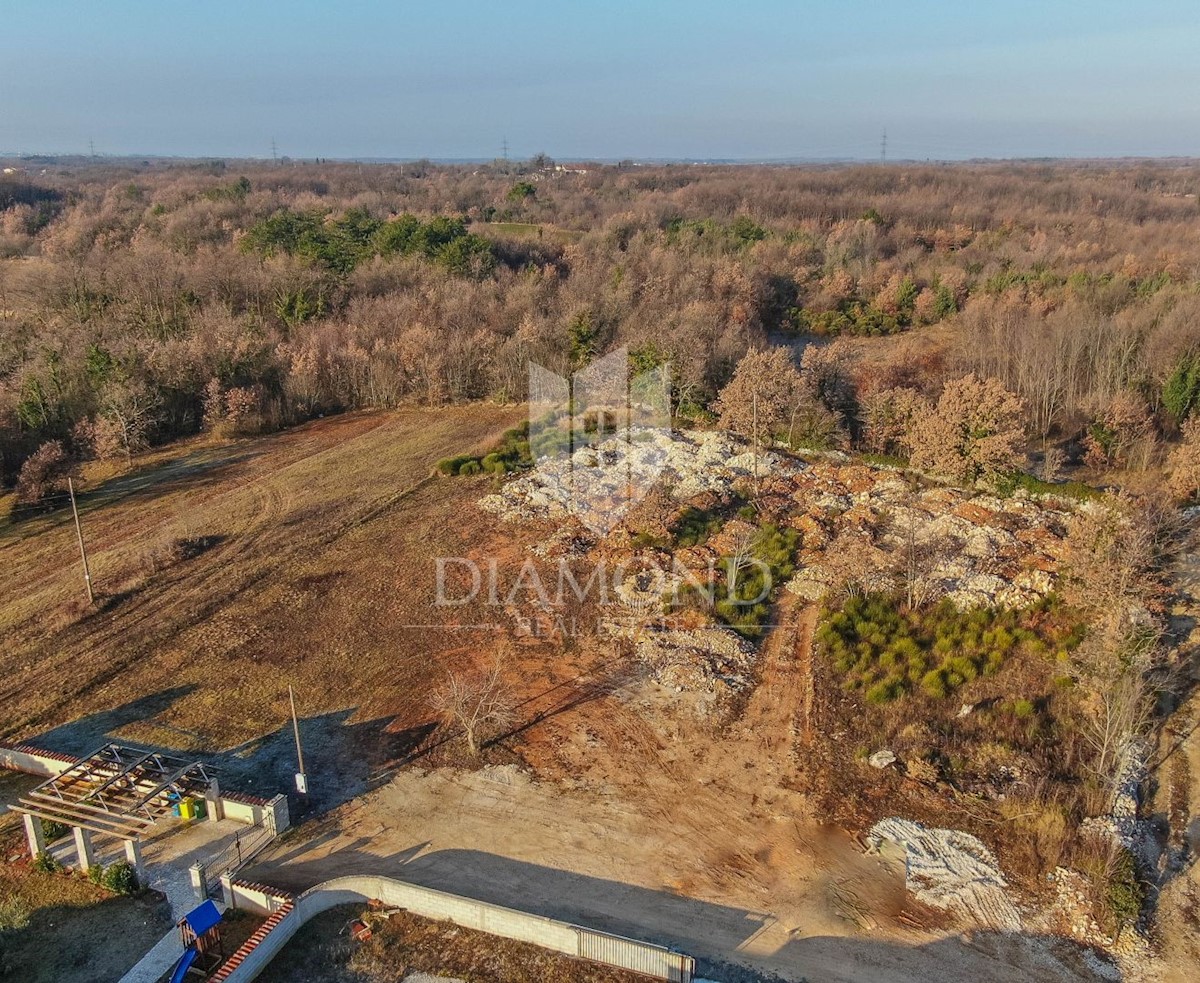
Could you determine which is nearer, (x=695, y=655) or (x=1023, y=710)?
(x=1023, y=710)

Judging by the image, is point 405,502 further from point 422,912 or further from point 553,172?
point 553,172

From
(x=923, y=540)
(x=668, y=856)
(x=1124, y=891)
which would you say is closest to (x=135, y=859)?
(x=668, y=856)

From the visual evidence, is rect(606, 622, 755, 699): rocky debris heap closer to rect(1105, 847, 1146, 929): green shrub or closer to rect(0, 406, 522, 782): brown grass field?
rect(0, 406, 522, 782): brown grass field

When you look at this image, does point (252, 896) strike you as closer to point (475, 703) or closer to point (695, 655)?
point (475, 703)

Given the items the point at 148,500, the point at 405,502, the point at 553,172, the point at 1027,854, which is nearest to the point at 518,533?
the point at 405,502

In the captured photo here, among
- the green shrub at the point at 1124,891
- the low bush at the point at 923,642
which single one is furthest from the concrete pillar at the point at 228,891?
the green shrub at the point at 1124,891

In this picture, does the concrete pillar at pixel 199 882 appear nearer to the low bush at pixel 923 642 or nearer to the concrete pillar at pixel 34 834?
the concrete pillar at pixel 34 834

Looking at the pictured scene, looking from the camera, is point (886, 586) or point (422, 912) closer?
point (422, 912)
